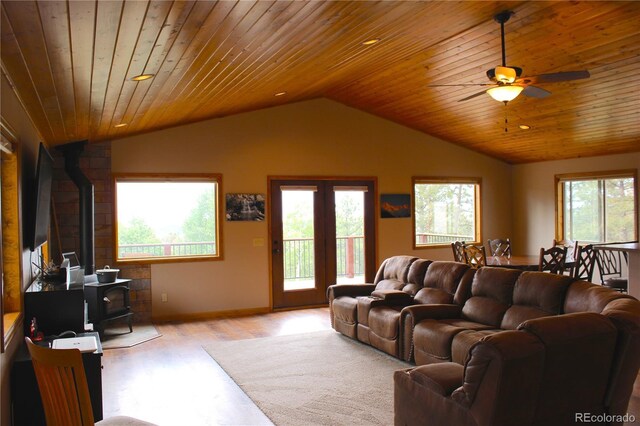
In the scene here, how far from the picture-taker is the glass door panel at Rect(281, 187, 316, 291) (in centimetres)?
830

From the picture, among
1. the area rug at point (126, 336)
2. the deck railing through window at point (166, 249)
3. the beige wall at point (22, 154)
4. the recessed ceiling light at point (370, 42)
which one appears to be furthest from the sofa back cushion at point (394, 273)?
the beige wall at point (22, 154)

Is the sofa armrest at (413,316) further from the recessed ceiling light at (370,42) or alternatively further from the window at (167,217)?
the window at (167,217)

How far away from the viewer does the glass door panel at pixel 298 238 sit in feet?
27.2

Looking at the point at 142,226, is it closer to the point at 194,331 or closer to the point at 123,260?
the point at 123,260

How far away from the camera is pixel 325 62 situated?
527cm

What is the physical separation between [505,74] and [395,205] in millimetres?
4631

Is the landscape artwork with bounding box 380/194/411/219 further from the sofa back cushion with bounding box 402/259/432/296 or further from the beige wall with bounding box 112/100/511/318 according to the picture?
the sofa back cushion with bounding box 402/259/432/296

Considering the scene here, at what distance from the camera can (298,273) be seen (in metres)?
8.40

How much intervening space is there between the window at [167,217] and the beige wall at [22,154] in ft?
8.44

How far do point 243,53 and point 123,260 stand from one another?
14.4 feet

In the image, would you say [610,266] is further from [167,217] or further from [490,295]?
[167,217]

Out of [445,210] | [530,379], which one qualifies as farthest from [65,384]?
[445,210]

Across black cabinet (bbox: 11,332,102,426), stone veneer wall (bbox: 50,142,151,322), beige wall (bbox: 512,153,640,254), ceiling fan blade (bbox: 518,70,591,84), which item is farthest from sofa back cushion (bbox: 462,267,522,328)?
beige wall (bbox: 512,153,640,254)

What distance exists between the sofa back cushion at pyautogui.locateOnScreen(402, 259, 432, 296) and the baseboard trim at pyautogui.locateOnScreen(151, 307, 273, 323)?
279cm
